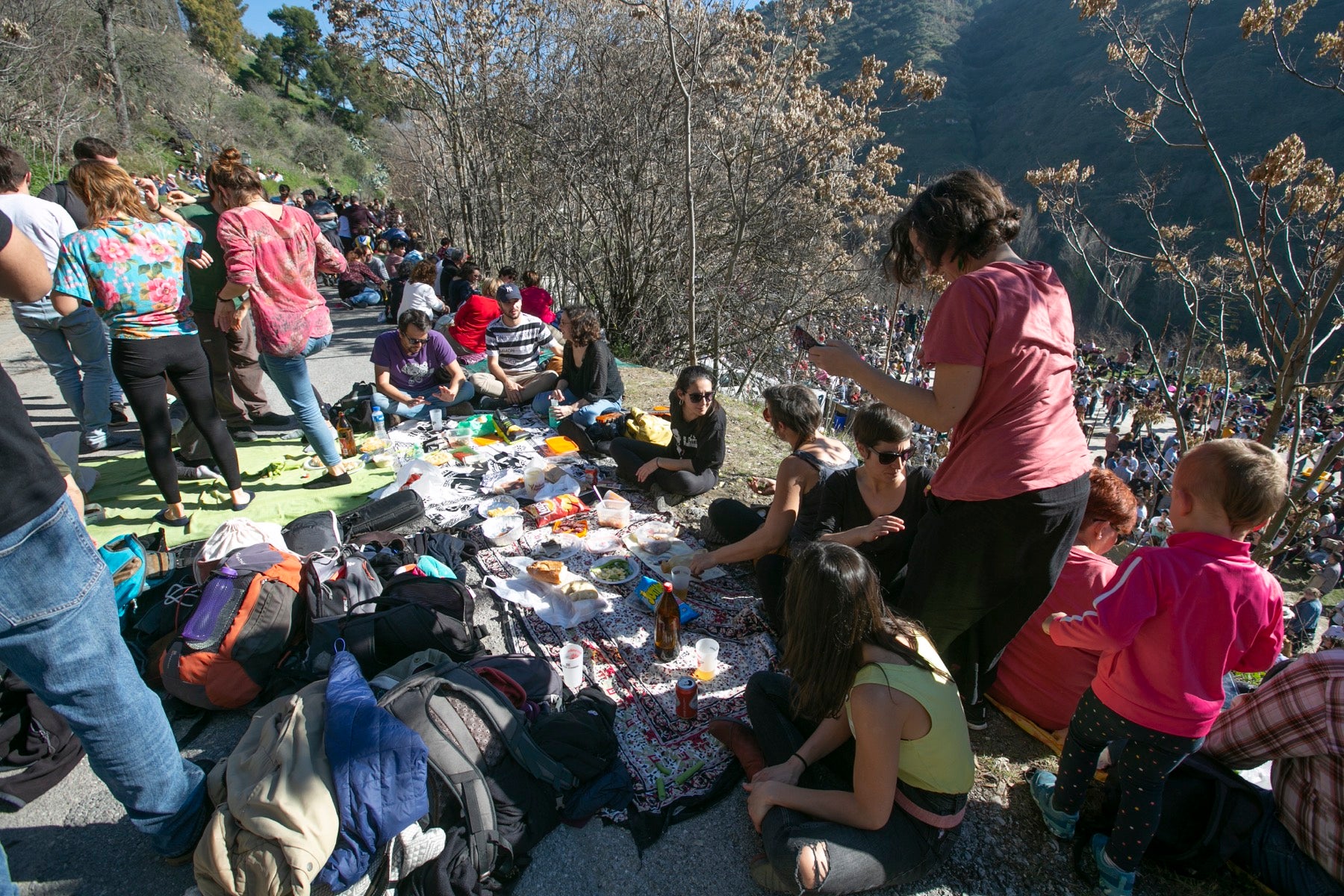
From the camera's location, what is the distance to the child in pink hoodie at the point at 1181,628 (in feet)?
5.94

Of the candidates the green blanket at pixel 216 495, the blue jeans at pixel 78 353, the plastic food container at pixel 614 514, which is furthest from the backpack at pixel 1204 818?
the blue jeans at pixel 78 353

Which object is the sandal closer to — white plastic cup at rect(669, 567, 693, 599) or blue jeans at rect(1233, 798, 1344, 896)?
white plastic cup at rect(669, 567, 693, 599)

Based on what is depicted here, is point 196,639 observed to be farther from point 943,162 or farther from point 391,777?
point 943,162

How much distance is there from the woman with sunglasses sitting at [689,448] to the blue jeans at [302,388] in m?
2.14

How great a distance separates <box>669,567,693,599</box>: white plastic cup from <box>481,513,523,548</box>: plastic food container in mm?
1130

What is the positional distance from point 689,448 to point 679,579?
1.37 metres

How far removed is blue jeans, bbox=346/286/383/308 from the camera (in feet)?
37.6

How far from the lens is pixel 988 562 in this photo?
2.08 meters

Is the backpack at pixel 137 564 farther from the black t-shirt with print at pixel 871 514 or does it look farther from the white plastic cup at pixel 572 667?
the black t-shirt with print at pixel 871 514

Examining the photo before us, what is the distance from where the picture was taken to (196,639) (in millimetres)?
2518

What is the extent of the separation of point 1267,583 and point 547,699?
237 centimetres

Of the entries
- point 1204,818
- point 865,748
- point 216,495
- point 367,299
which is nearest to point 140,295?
point 216,495

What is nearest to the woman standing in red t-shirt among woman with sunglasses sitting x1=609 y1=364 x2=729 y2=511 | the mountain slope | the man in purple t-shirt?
woman with sunglasses sitting x1=609 y1=364 x2=729 y2=511

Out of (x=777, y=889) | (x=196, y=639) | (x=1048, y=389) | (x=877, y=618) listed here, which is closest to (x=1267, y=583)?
(x=1048, y=389)
